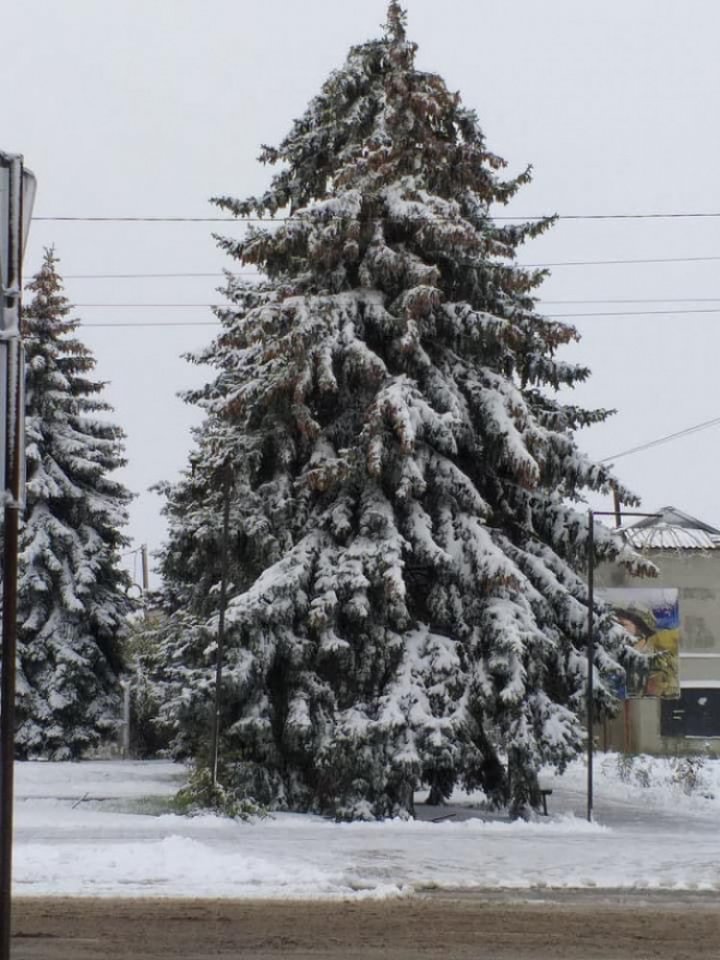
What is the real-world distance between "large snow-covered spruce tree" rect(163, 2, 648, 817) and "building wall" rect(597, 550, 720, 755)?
2521cm

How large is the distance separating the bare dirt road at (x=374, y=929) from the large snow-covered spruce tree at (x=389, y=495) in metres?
8.36

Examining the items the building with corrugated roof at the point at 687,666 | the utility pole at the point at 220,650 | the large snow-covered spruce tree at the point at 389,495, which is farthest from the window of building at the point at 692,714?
the utility pole at the point at 220,650

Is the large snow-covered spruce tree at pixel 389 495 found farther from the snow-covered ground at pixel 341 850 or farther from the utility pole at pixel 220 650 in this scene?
the snow-covered ground at pixel 341 850

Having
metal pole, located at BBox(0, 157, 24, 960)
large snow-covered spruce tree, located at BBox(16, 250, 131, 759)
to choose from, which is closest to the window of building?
large snow-covered spruce tree, located at BBox(16, 250, 131, 759)

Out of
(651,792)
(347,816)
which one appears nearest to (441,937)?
(347,816)

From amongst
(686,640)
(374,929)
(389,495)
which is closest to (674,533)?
(686,640)

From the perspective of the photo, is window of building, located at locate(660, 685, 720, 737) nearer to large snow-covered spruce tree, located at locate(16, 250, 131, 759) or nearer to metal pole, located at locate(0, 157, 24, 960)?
large snow-covered spruce tree, located at locate(16, 250, 131, 759)

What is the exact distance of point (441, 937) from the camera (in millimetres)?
10859

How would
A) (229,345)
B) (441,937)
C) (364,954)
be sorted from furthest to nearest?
1. (229,345)
2. (441,937)
3. (364,954)

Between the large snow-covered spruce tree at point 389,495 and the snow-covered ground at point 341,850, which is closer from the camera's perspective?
the snow-covered ground at point 341,850

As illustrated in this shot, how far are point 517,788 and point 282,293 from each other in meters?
8.79

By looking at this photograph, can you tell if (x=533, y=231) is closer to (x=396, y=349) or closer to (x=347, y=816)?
(x=396, y=349)

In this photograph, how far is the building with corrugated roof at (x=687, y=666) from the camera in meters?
49.0

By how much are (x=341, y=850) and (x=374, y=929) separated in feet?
18.9
